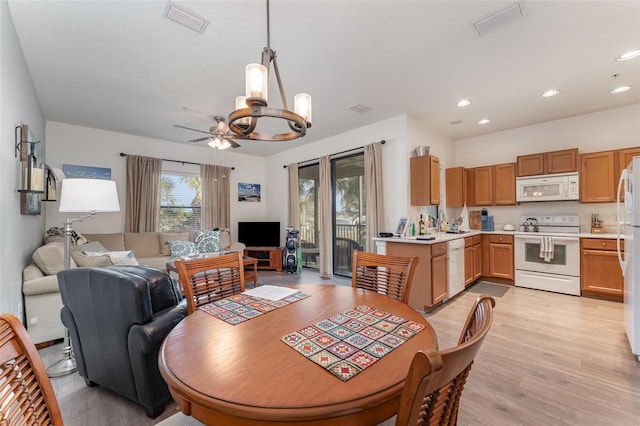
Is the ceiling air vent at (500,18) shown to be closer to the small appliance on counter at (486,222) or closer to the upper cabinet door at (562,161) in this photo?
the upper cabinet door at (562,161)

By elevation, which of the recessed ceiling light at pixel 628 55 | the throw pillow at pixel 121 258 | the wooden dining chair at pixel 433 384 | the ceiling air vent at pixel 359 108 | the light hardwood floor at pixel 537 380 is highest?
the recessed ceiling light at pixel 628 55

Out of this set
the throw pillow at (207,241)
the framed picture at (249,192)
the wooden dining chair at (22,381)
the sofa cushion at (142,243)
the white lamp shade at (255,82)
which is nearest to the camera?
the wooden dining chair at (22,381)

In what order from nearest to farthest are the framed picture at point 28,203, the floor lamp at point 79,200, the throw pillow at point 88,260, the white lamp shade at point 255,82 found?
the white lamp shade at point 255,82, the floor lamp at point 79,200, the framed picture at point 28,203, the throw pillow at point 88,260

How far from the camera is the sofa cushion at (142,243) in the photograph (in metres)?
4.76

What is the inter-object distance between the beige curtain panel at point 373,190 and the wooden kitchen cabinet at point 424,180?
1.67ft

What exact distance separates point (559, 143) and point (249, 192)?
20.1 ft

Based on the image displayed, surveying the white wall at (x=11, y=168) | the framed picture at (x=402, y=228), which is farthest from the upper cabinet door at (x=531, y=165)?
the white wall at (x=11, y=168)

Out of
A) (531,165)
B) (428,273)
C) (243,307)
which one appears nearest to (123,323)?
(243,307)

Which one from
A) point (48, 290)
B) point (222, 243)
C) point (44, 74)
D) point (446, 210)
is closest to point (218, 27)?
point (44, 74)

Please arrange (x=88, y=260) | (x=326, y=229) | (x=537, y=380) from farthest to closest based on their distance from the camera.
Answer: (x=326, y=229) < (x=88, y=260) < (x=537, y=380)

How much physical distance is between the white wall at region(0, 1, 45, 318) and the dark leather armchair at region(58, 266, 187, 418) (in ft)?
1.86

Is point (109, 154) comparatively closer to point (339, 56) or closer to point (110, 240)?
point (110, 240)

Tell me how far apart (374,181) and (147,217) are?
426cm

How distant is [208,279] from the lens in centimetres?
177
